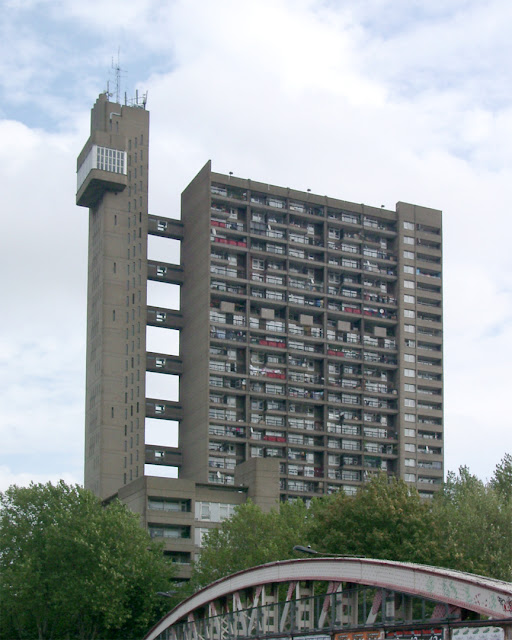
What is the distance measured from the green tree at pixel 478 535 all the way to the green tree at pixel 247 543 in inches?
520

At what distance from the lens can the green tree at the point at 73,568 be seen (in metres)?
85.5

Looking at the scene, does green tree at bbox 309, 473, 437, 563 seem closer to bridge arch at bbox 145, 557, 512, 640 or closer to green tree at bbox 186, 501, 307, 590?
green tree at bbox 186, 501, 307, 590

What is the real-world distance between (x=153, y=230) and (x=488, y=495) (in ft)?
260

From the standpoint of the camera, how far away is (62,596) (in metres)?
84.7

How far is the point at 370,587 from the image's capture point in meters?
42.4

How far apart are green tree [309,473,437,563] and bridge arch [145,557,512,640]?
17.7 metres

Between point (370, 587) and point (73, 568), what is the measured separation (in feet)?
160

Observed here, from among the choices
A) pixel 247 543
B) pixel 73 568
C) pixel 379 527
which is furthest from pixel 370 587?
pixel 247 543

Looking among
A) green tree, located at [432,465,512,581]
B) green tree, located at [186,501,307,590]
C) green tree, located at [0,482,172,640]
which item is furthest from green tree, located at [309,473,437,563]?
green tree, located at [0,482,172,640]

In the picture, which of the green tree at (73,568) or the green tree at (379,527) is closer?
the green tree at (379,527)

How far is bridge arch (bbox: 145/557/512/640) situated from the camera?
117ft

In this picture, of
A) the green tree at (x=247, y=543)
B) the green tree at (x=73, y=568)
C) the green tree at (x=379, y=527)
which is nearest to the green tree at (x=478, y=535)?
the green tree at (x=379, y=527)

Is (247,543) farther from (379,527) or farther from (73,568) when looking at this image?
(379,527)

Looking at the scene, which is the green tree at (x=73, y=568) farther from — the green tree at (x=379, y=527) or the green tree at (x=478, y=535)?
the green tree at (x=478, y=535)
